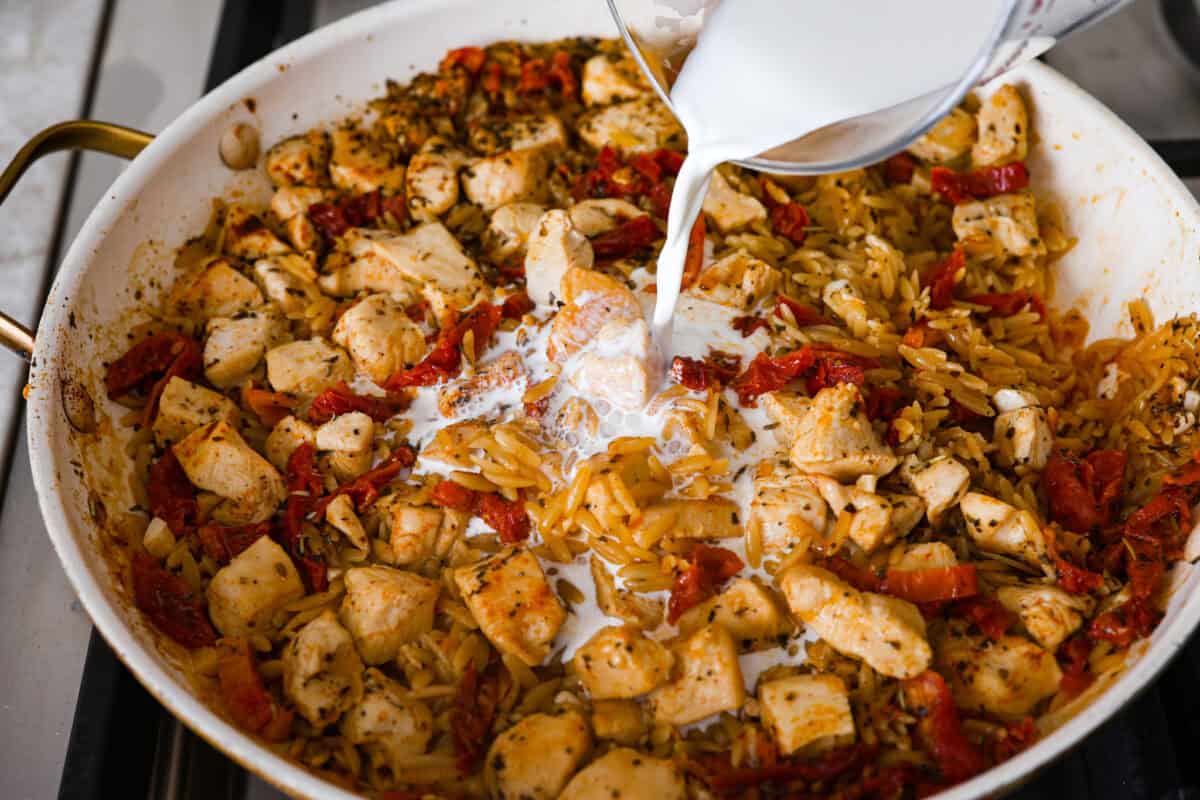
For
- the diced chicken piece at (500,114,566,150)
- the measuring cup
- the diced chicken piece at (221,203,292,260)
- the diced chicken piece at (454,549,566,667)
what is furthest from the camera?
the diced chicken piece at (500,114,566,150)

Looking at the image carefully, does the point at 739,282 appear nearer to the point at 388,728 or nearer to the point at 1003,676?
the point at 1003,676

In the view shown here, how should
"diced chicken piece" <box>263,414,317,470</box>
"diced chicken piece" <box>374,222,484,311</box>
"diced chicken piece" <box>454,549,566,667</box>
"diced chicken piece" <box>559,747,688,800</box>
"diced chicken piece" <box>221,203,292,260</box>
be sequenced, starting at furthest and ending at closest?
"diced chicken piece" <box>221,203,292,260</box> < "diced chicken piece" <box>374,222,484,311</box> < "diced chicken piece" <box>263,414,317,470</box> < "diced chicken piece" <box>454,549,566,667</box> < "diced chicken piece" <box>559,747,688,800</box>

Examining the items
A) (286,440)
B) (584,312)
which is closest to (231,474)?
(286,440)

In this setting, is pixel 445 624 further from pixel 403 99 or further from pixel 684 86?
pixel 403 99

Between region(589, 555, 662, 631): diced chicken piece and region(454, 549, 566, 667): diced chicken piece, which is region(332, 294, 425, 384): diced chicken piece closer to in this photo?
region(454, 549, 566, 667): diced chicken piece

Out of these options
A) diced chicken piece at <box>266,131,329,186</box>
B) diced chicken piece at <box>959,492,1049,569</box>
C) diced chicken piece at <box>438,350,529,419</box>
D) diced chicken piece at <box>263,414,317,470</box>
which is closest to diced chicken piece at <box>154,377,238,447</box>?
A: diced chicken piece at <box>263,414,317,470</box>

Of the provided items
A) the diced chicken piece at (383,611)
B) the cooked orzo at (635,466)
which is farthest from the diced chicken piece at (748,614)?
the diced chicken piece at (383,611)

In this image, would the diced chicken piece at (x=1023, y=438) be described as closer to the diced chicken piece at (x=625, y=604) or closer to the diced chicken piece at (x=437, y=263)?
the diced chicken piece at (x=625, y=604)
